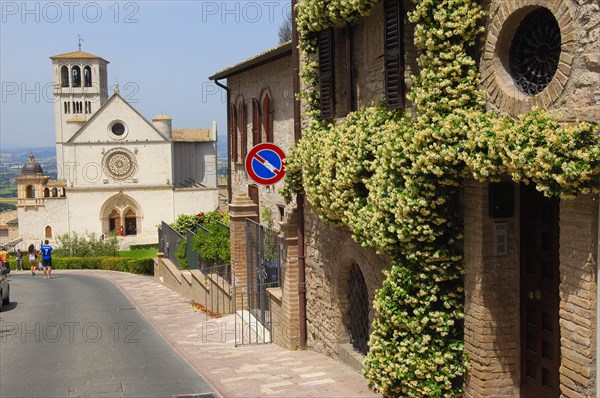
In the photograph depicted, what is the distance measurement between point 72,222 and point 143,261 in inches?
982

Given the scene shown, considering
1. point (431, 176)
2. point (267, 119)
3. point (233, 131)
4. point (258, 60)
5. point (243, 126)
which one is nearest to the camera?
point (431, 176)

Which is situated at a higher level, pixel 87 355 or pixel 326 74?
pixel 326 74

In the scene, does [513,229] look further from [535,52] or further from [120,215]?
[120,215]

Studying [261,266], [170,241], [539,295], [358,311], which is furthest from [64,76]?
[539,295]

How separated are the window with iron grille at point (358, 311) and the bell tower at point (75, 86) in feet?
236

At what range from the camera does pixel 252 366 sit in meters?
11.6

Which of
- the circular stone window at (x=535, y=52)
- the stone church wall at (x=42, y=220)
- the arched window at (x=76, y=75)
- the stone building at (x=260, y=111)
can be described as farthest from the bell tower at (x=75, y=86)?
the circular stone window at (x=535, y=52)

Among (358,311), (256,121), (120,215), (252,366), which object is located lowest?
(120,215)

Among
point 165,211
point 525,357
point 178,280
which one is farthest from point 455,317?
point 165,211

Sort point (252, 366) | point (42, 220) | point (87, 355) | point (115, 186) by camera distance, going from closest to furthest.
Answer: point (252, 366), point (87, 355), point (115, 186), point (42, 220)

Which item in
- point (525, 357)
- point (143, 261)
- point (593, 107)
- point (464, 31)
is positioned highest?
point (464, 31)

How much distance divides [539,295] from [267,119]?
53.5ft

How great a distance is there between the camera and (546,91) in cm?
634

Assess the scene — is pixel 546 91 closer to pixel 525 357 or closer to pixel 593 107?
pixel 593 107
